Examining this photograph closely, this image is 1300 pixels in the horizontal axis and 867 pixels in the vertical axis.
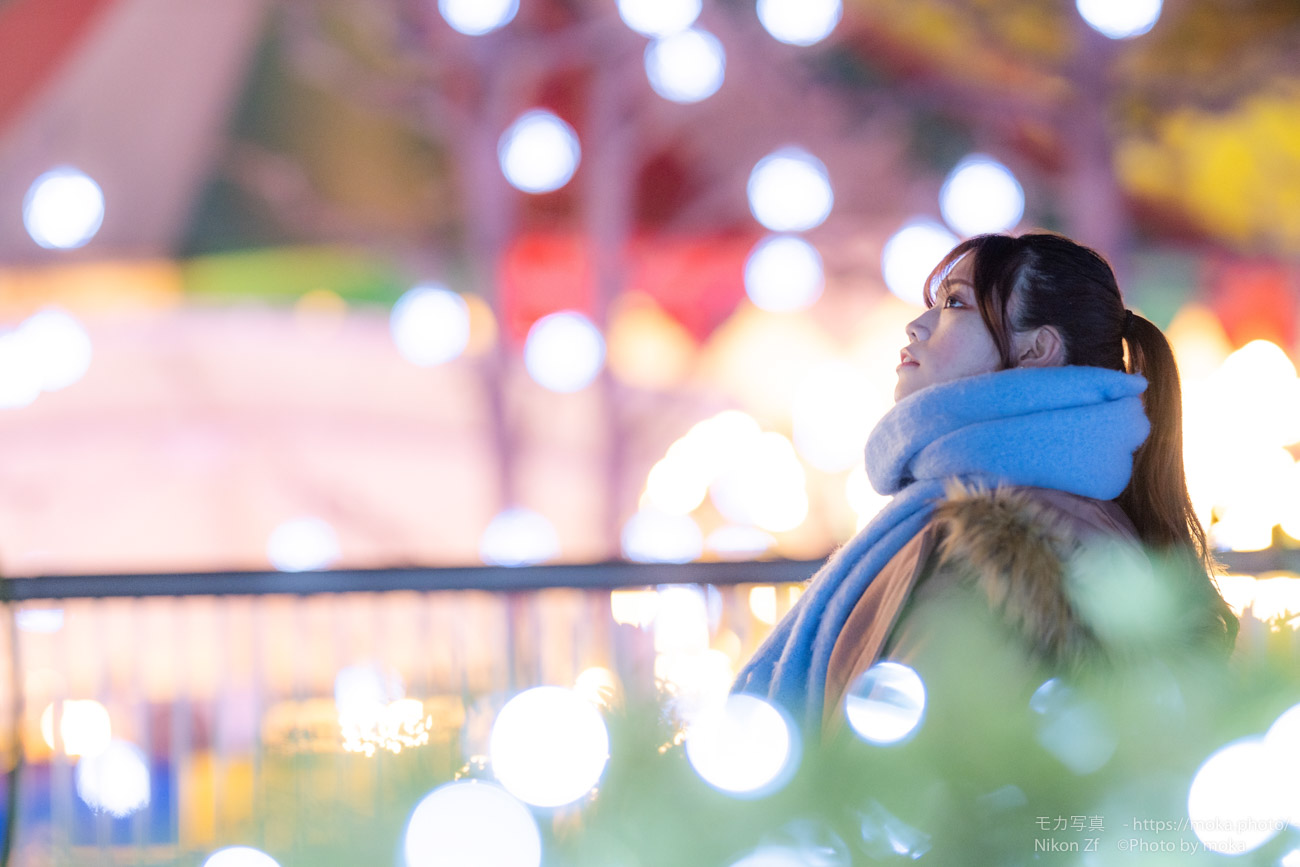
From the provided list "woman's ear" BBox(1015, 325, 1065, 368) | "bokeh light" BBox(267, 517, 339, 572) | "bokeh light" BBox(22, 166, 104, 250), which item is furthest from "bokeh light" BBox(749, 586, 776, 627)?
"bokeh light" BBox(22, 166, 104, 250)

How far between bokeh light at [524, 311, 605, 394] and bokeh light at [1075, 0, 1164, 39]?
8.21ft

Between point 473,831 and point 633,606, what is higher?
point 633,606

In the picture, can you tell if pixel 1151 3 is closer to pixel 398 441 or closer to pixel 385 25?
pixel 385 25

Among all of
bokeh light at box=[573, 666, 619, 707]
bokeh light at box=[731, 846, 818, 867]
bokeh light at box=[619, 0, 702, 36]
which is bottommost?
bokeh light at box=[731, 846, 818, 867]

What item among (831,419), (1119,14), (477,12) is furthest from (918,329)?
(1119,14)

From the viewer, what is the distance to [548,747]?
1.38 feet

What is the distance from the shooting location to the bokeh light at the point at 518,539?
4727 millimetres

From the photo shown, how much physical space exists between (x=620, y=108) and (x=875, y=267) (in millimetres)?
1430

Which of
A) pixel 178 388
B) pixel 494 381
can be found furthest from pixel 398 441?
pixel 178 388

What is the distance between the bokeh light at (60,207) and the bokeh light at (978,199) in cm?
393

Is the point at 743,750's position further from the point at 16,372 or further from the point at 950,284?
the point at 16,372

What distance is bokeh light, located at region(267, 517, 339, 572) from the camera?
502cm

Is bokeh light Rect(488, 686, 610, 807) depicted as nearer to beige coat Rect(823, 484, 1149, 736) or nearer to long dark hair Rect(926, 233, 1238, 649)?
beige coat Rect(823, 484, 1149, 736)

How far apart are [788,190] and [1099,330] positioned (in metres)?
4.07
